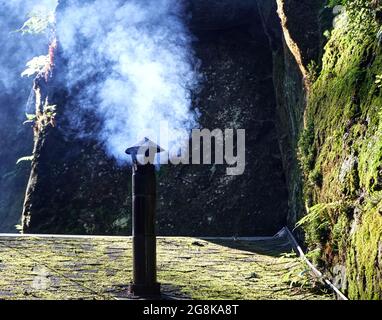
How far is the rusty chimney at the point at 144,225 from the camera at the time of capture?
741cm

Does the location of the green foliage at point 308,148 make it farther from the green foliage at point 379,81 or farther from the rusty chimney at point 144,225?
the rusty chimney at point 144,225

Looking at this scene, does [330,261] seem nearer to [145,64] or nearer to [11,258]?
[11,258]

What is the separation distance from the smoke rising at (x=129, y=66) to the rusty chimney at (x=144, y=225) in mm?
6843

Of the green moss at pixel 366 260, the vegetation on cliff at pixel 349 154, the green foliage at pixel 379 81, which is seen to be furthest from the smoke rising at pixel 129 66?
the green moss at pixel 366 260

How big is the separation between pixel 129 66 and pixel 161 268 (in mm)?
8316

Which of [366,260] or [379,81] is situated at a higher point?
[379,81]

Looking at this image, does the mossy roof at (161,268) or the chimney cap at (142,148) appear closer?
the mossy roof at (161,268)

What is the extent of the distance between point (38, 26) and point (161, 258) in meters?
11.6

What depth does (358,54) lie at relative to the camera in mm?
8016

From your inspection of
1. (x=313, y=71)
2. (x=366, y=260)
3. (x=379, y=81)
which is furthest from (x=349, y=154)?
(x=313, y=71)

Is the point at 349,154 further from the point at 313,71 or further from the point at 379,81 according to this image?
the point at 313,71

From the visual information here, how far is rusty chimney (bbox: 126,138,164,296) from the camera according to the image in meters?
7.41

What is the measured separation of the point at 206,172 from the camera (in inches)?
542

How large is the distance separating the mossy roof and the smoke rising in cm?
466
